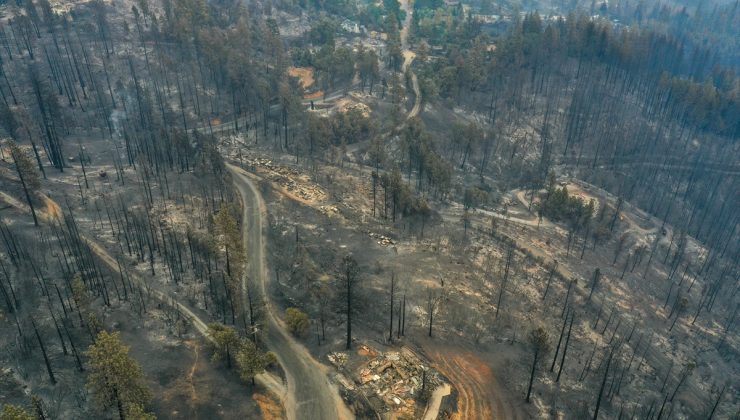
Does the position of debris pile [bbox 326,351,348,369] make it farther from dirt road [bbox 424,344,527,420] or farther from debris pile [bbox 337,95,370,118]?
debris pile [bbox 337,95,370,118]

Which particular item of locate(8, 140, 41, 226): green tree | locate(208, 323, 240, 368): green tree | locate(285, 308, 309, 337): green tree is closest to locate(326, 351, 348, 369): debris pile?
locate(285, 308, 309, 337): green tree

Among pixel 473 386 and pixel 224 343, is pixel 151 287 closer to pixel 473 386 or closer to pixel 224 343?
pixel 224 343

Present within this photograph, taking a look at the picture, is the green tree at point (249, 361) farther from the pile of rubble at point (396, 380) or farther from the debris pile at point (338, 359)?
the pile of rubble at point (396, 380)

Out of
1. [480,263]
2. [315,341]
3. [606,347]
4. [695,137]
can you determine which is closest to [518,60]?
[695,137]

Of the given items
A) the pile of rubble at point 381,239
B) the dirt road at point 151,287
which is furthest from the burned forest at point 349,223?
the pile of rubble at point 381,239

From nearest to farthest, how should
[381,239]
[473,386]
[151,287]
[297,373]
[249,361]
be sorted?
[249,361], [297,373], [473,386], [151,287], [381,239]

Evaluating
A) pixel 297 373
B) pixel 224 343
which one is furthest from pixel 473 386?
pixel 224 343

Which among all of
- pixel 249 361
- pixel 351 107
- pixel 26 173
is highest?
pixel 26 173
